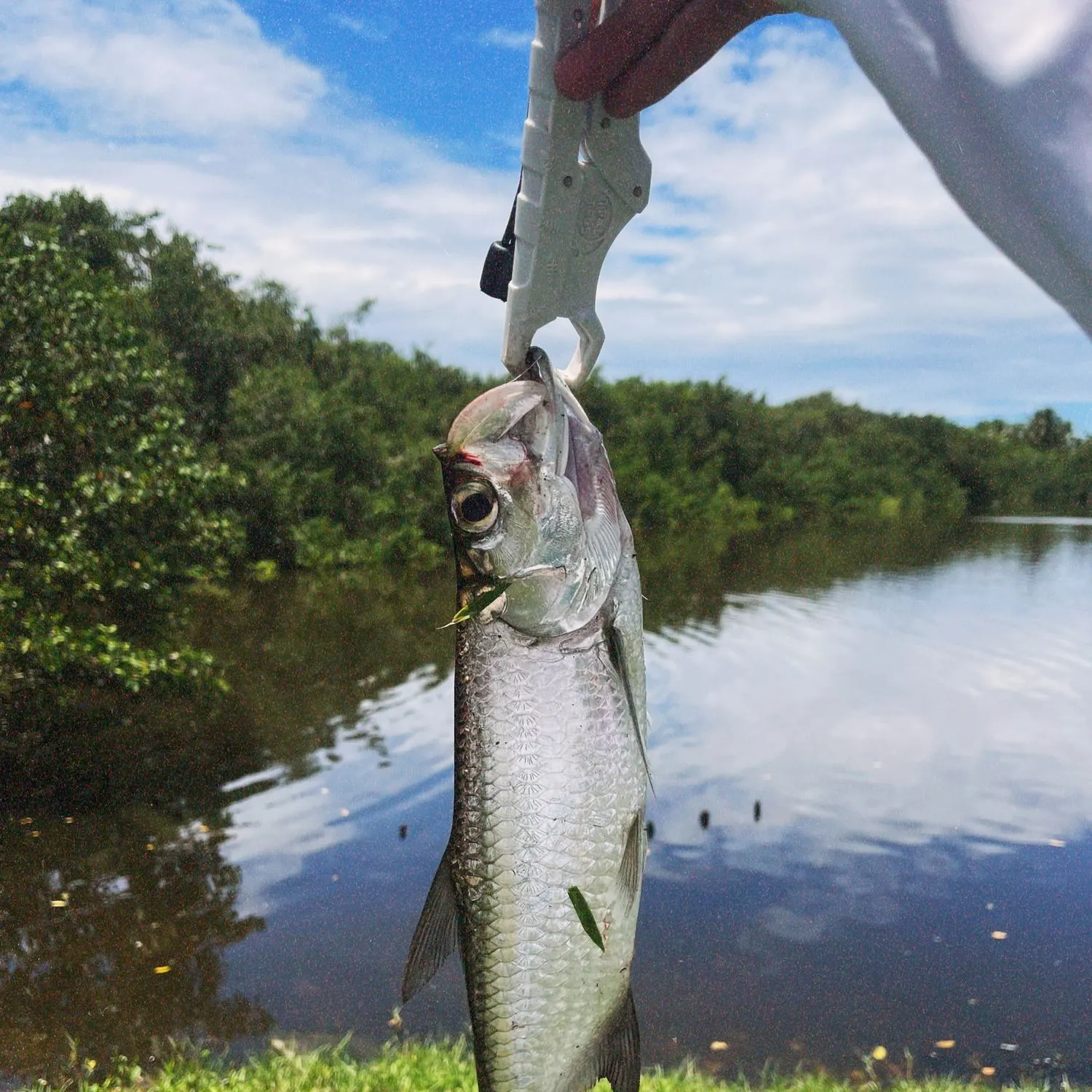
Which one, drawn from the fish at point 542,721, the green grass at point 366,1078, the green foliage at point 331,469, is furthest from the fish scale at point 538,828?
the green foliage at point 331,469

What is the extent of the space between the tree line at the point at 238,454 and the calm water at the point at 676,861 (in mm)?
1495

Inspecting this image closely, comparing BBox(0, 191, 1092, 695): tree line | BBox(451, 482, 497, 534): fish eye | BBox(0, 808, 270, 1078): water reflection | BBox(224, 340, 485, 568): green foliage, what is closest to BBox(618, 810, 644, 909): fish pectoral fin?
BBox(451, 482, 497, 534): fish eye

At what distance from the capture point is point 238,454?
96.1ft

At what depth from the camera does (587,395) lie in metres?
45.5

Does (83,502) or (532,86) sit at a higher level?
(532,86)

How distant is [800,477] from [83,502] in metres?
53.7

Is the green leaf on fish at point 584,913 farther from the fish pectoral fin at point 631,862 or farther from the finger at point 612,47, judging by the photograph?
→ the finger at point 612,47

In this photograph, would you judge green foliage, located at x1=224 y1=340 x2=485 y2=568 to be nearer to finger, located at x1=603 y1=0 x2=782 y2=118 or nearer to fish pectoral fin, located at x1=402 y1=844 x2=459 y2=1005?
fish pectoral fin, located at x1=402 y1=844 x2=459 y2=1005

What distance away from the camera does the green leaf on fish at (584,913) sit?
1781mm

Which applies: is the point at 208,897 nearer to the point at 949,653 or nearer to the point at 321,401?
the point at 949,653

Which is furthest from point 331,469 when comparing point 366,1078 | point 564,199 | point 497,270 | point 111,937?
point 564,199

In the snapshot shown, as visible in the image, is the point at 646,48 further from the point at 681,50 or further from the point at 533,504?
the point at 533,504

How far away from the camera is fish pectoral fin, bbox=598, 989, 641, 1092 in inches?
76.8

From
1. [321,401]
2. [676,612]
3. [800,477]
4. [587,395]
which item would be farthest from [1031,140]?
[800,477]
